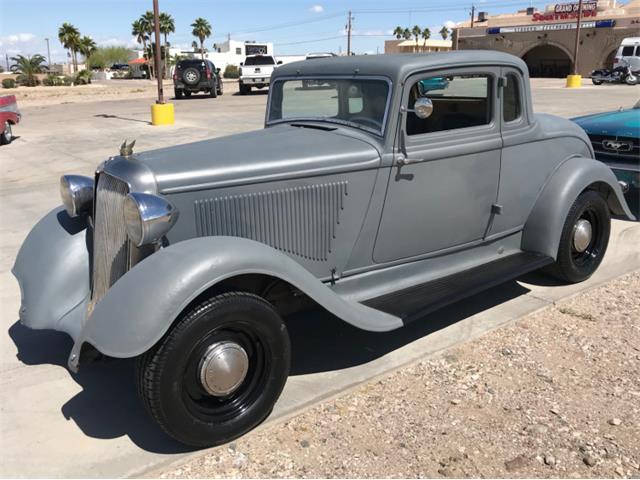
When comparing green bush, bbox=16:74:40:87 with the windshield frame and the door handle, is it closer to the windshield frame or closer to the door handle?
the windshield frame

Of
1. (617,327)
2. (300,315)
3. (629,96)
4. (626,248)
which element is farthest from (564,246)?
(629,96)

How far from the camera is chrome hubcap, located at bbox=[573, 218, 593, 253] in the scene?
4.27 metres

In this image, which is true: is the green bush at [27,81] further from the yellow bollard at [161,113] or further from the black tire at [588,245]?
the black tire at [588,245]

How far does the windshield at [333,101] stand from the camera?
3330 millimetres

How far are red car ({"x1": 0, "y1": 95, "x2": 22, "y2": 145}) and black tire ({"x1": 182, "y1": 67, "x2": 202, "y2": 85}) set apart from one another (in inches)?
458

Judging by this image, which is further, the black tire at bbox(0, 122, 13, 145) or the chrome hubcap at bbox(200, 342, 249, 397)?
the black tire at bbox(0, 122, 13, 145)

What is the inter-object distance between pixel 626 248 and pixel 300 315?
3284 millimetres

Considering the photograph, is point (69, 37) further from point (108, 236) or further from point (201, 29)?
point (108, 236)

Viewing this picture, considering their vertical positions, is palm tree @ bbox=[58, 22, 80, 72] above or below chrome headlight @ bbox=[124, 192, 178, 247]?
above

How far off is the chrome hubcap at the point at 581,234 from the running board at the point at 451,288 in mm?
415

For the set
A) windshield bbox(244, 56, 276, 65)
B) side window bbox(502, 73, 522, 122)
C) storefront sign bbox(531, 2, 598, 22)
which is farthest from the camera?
storefront sign bbox(531, 2, 598, 22)

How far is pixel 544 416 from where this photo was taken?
9.16ft

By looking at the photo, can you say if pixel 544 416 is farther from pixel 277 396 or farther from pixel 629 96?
pixel 629 96

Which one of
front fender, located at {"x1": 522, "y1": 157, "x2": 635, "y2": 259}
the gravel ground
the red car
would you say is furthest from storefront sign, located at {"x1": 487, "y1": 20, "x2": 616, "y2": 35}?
the gravel ground
